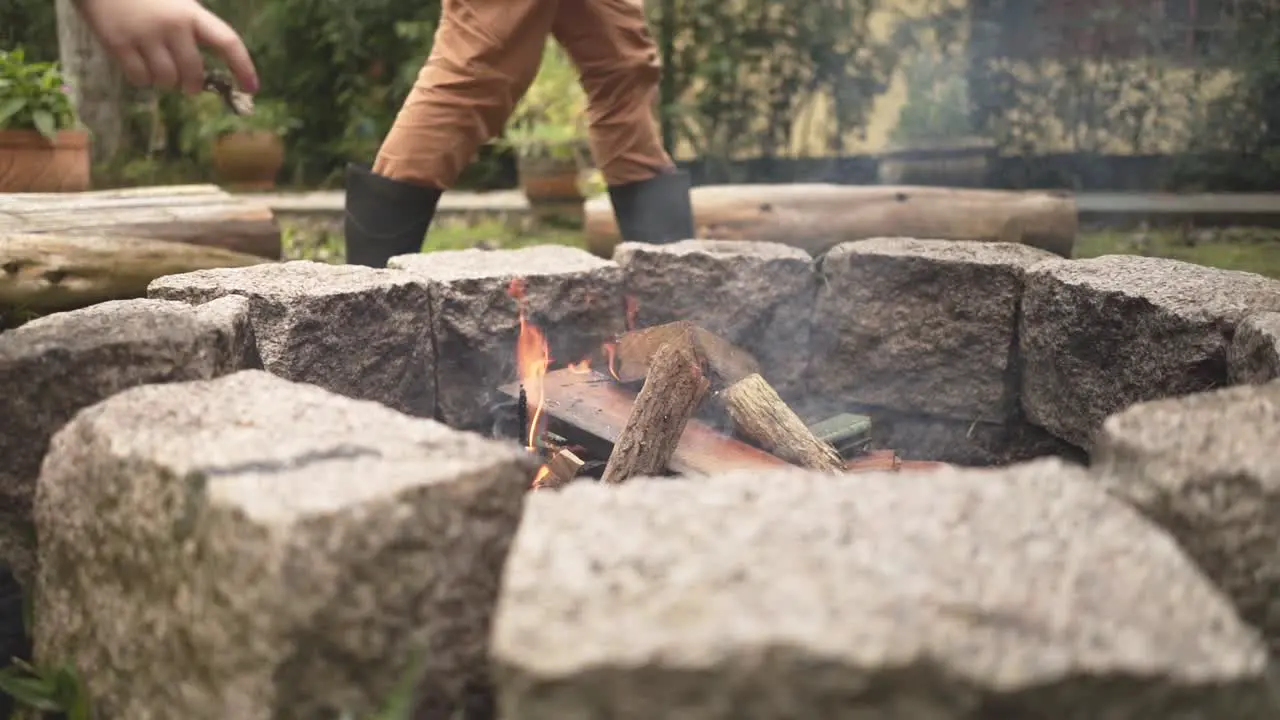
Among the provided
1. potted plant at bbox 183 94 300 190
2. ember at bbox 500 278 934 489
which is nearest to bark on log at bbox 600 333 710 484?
ember at bbox 500 278 934 489

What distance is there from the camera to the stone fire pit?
99cm

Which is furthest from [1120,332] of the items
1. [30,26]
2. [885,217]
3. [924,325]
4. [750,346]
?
[30,26]

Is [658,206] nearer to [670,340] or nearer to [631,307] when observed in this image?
[631,307]

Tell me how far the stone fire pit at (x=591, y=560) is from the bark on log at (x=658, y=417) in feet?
2.49

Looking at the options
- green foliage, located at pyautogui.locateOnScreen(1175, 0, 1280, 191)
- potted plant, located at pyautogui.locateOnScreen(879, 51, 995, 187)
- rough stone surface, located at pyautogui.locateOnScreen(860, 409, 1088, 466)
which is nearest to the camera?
rough stone surface, located at pyautogui.locateOnScreen(860, 409, 1088, 466)

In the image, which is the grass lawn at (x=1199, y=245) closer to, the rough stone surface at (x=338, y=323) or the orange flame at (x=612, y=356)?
the orange flame at (x=612, y=356)

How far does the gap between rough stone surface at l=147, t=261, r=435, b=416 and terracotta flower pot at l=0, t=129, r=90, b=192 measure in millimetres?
2994

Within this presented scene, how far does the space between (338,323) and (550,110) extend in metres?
5.42

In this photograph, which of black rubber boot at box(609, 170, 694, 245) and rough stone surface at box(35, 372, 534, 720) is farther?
black rubber boot at box(609, 170, 694, 245)

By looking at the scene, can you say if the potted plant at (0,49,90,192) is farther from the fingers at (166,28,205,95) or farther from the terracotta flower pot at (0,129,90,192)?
the fingers at (166,28,205,95)

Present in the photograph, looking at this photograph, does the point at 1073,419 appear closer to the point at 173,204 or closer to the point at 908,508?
the point at 908,508

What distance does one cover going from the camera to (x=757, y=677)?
98 centimetres

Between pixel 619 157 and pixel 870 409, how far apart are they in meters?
1.26

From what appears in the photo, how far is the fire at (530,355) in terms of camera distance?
8.46 feet
